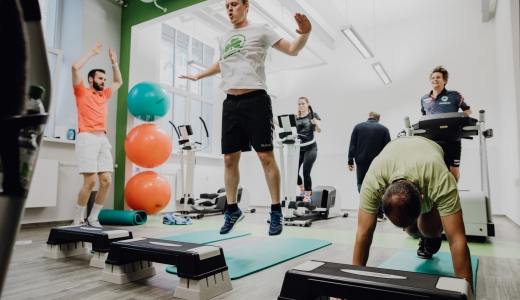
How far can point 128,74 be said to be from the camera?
500cm

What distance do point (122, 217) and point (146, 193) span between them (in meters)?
0.43

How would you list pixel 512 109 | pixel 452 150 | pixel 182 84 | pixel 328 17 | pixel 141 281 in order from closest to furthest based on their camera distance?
pixel 141 281 < pixel 452 150 < pixel 512 109 < pixel 328 17 < pixel 182 84

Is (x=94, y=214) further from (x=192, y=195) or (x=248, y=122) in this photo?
(x=248, y=122)

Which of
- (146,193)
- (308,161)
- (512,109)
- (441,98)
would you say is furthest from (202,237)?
(512,109)

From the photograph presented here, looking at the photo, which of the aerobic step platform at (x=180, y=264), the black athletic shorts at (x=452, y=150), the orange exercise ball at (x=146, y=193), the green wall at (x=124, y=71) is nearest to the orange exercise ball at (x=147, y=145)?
the orange exercise ball at (x=146, y=193)

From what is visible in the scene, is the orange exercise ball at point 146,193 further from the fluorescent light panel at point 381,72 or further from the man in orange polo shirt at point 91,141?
the fluorescent light panel at point 381,72

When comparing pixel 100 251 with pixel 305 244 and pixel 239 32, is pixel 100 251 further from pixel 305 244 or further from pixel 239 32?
pixel 239 32

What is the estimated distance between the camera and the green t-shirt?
1.40m

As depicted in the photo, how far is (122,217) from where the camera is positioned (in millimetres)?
4141

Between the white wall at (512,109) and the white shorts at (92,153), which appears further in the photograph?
the white wall at (512,109)

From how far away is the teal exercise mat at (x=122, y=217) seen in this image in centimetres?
413

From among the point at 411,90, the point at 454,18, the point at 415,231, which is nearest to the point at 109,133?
the point at 415,231

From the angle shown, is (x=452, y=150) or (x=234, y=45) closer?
(x=234, y=45)

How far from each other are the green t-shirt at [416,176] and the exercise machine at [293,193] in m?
2.66
